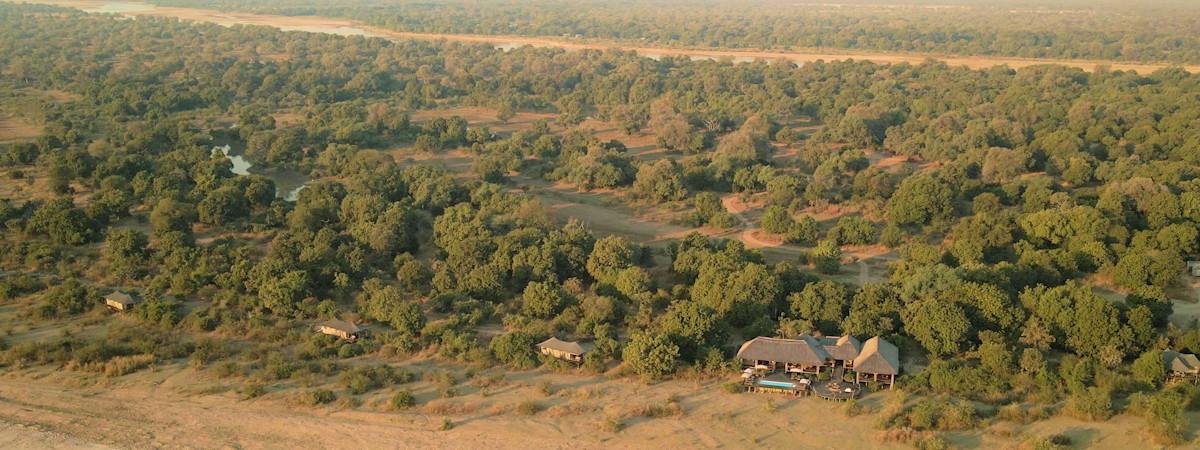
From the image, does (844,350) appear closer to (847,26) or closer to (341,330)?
(341,330)

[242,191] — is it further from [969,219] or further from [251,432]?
[969,219]

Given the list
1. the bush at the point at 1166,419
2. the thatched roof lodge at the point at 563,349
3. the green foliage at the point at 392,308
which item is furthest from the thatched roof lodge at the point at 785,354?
the green foliage at the point at 392,308

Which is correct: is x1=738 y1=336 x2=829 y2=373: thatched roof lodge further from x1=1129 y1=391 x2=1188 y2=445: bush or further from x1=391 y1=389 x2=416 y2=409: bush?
x1=391 y1=389 x2=416 y2=409: bush

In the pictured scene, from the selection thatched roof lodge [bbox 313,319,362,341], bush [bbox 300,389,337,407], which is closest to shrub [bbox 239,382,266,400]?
bush [bbox 300,389,337,407]

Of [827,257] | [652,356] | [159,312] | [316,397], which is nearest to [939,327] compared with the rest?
[827,257]

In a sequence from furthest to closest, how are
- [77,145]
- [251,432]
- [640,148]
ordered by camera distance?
[640,148]
[77,145]
[251,432]

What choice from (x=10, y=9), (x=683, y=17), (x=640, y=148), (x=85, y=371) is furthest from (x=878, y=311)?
(x=10, y=9)

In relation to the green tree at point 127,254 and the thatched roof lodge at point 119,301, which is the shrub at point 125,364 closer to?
the thatched roof lodge at point 119,301
